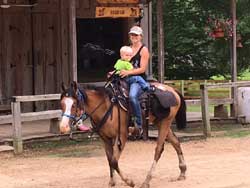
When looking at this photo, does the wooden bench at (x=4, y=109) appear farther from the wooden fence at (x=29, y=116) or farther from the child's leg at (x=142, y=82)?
the child's leg at (x=142, y=82)

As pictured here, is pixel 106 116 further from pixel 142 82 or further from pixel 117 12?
pixel 117 12

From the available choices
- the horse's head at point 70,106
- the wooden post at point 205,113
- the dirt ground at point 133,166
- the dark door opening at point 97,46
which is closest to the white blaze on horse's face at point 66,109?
the horse's head at point 70,106

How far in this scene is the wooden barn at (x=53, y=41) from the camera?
50.7ft

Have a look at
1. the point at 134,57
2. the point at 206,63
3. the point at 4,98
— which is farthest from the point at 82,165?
the point at 206,63

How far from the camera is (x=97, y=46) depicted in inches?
675

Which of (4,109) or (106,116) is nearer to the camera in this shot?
(106,116)

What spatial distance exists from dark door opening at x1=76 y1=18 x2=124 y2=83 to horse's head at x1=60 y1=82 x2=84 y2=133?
857 cm

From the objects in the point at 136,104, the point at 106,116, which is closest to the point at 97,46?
the point at 136,104

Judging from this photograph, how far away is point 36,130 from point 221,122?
5.36m

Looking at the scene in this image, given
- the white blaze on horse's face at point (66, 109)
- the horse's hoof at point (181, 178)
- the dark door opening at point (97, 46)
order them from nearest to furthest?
the white blaze on horse's face at point (66, 109)
the horse's hoof at point (181, 178)
the dark door opening at point (97, 46)

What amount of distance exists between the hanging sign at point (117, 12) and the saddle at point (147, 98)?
522cm

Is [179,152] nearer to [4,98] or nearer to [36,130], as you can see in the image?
[36,130]

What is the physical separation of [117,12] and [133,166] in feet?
16.2

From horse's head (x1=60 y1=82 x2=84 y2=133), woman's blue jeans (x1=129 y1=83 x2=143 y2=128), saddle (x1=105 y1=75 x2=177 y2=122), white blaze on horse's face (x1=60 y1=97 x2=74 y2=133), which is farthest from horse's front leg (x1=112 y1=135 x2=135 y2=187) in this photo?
white blaze on horse's face (x1=60 y1=97 x2=74 y2=133)
